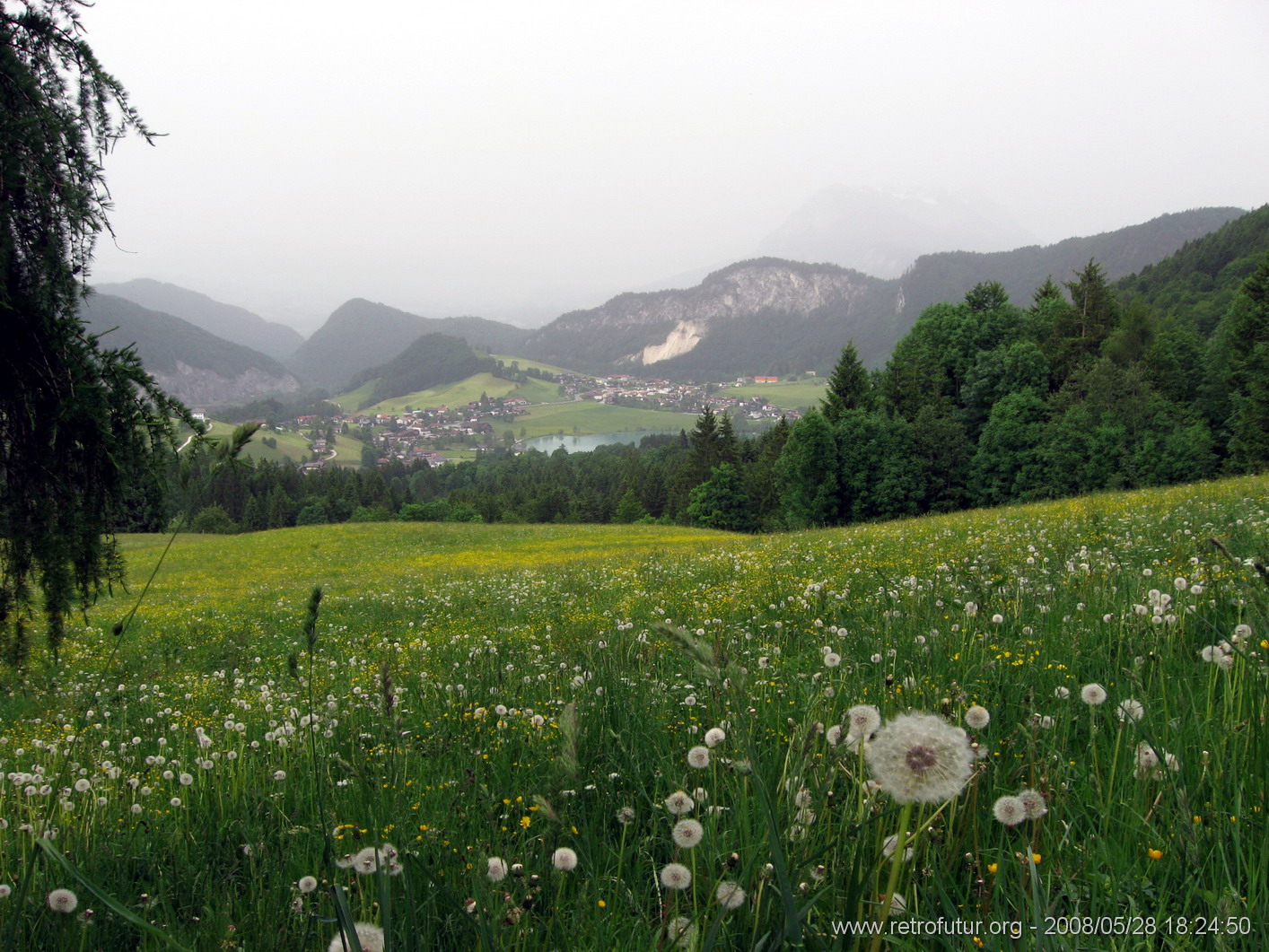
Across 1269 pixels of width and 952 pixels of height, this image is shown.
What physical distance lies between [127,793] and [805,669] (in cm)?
405

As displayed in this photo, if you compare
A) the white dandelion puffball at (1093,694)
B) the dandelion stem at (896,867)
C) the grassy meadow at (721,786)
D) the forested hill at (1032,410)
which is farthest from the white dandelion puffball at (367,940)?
the forested hill at (1032,410)

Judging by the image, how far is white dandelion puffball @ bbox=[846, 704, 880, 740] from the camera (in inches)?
74.0

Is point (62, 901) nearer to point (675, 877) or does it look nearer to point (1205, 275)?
point (675, 877)

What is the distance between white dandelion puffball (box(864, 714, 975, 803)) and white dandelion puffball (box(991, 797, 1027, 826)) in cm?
27

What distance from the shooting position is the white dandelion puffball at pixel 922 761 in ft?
4.50

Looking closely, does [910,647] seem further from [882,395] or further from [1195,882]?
[882,395]

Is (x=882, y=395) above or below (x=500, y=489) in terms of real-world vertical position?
above

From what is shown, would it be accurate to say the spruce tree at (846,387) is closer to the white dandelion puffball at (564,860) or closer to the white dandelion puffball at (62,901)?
the white dandelion puffball at (564,860)

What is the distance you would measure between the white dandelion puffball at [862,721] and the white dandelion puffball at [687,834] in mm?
540

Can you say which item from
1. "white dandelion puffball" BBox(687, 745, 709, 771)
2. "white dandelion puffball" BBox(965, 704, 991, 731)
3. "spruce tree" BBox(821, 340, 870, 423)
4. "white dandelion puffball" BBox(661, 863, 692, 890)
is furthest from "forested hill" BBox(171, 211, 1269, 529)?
"white dandelion puffball" BBox(661, 863, 692, 890)

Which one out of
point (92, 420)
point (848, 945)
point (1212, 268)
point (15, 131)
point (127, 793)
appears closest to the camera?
point (848, 945)

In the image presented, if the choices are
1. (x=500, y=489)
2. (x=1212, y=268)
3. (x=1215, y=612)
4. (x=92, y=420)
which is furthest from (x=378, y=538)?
(x=1212, y=268)

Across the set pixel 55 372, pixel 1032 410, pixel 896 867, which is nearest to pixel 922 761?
pixel 896 867

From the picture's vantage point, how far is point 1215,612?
162 inches
